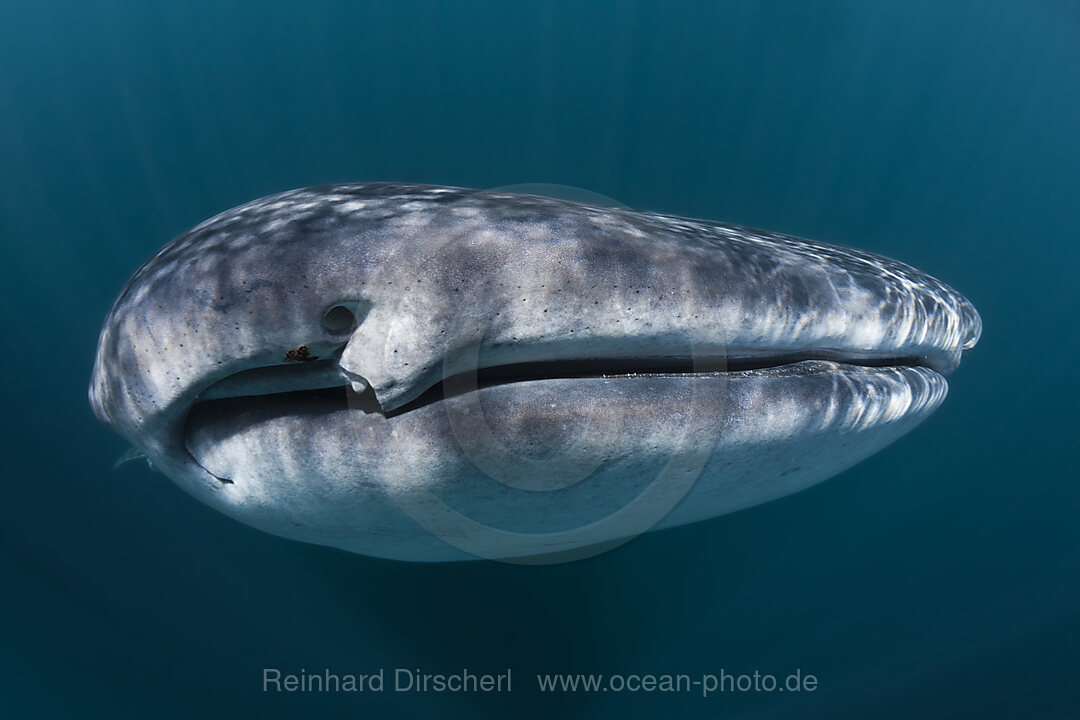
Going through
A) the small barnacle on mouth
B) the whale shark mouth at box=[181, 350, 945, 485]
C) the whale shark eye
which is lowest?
the whale shark mouth at box=[181, 350, 945, 485]

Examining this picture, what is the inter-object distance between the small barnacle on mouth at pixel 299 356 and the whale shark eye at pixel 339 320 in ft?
0.22

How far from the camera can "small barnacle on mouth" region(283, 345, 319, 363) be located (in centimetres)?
107

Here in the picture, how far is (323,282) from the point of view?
1044 mm

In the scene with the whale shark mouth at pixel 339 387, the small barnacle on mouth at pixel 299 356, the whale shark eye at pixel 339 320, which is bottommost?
the whale shark mouth at pixel 339 387

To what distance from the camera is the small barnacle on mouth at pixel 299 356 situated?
1065mm

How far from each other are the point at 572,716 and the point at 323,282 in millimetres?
4138

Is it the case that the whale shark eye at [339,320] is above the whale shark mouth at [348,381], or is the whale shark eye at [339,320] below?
above

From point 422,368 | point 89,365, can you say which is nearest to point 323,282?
point 422,368

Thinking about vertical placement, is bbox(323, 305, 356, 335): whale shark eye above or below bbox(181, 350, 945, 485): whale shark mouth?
above

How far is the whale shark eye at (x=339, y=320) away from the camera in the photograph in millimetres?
1060

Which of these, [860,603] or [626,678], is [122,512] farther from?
[860,603]

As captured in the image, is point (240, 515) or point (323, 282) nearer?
point (323, 282)

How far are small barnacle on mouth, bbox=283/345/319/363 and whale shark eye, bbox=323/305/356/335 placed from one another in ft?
0.22

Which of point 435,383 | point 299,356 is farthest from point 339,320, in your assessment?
point 435,383
